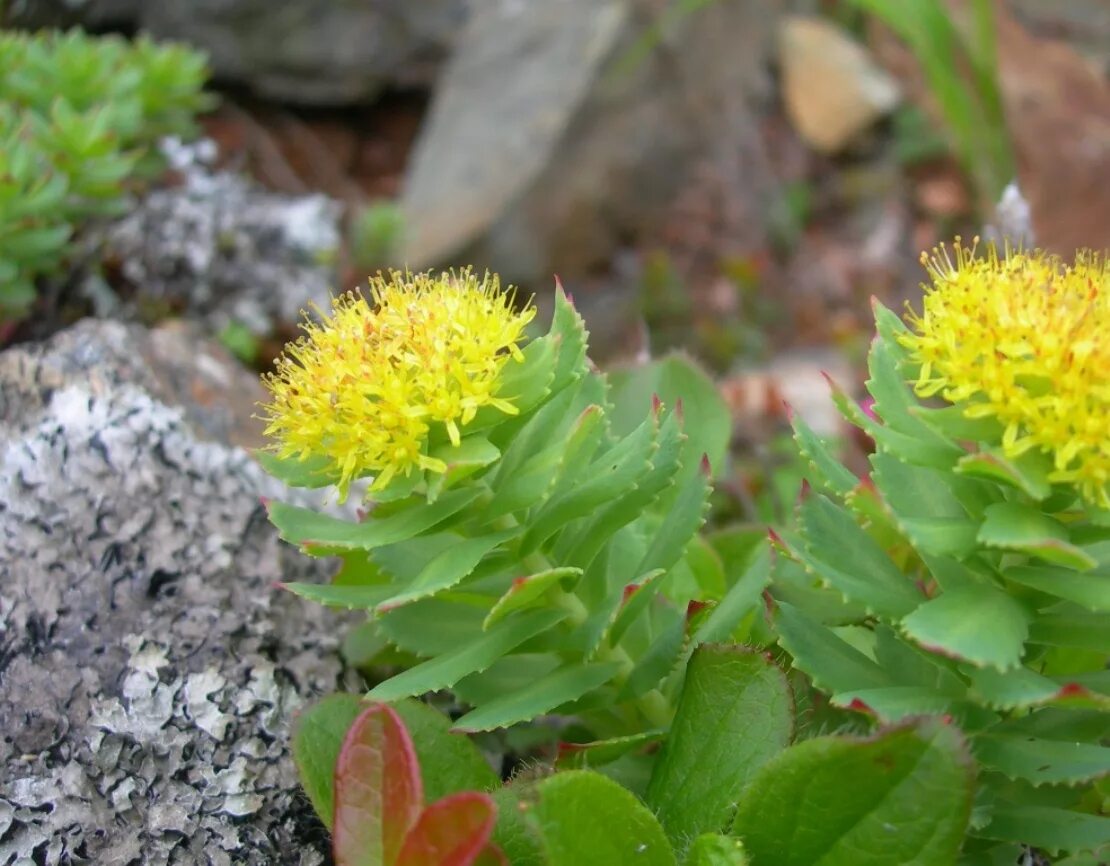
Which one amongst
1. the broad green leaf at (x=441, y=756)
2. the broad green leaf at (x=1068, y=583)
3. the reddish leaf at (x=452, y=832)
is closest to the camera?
the reddish leaf at (x=452, y=832)

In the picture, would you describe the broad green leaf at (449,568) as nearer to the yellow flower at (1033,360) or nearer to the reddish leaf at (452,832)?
the reddish leaf at (452,832)

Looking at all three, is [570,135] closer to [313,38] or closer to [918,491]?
[313,38]

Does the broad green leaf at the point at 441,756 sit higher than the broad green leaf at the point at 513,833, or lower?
lower

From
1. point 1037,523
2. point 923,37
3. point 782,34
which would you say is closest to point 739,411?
point 923,37

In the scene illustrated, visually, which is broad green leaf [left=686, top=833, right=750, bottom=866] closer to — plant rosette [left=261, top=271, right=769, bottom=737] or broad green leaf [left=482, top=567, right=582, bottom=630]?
plant rosette [left=261, top=271, right=769, bottom=737]

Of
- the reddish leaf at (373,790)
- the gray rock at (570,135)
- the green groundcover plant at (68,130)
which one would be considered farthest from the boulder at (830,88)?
the reddish leaf at (373,790)

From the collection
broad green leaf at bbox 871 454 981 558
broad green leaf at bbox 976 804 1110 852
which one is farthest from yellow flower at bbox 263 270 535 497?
broad green leaf at bbox 976 804 1110 852

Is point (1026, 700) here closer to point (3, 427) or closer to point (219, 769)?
point (219, 769)
